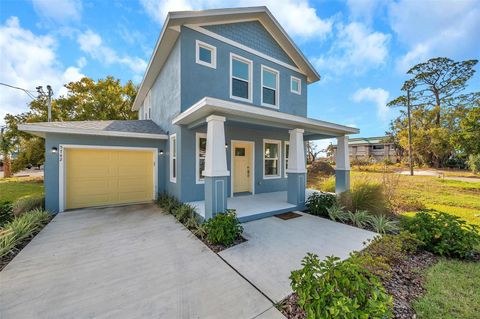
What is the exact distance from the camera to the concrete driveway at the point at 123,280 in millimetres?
2336

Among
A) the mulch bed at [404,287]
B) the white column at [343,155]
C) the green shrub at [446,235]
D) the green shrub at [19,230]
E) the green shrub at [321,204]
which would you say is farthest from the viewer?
the white column at [343,155]

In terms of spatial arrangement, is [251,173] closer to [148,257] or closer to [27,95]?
[148,257]

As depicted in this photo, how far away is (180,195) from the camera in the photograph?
6.50 m

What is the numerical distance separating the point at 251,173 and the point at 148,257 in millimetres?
5462

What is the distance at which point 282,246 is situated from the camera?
4.02m

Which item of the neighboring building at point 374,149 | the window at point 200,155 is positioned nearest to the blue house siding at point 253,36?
the window at point 200,155

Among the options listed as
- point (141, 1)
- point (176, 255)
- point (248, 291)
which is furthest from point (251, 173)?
point (141, 1)

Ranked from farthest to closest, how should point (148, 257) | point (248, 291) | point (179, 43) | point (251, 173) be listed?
point (251, 173) < point (179, 43) < point (148, 257) < point (248, 291)

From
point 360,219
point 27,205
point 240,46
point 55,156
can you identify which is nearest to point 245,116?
point 240,46

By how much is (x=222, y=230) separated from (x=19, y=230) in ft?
15.1

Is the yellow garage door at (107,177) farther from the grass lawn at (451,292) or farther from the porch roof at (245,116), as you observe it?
the grass lawn at (451,292)

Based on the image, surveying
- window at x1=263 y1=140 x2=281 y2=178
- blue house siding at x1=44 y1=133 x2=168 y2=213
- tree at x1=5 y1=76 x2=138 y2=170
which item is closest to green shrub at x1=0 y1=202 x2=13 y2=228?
blue house siding at x1=44 y1=133 x2=168 y2=213

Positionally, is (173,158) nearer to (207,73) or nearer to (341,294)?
(207,73)

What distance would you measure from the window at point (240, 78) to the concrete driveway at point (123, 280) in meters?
5.56
